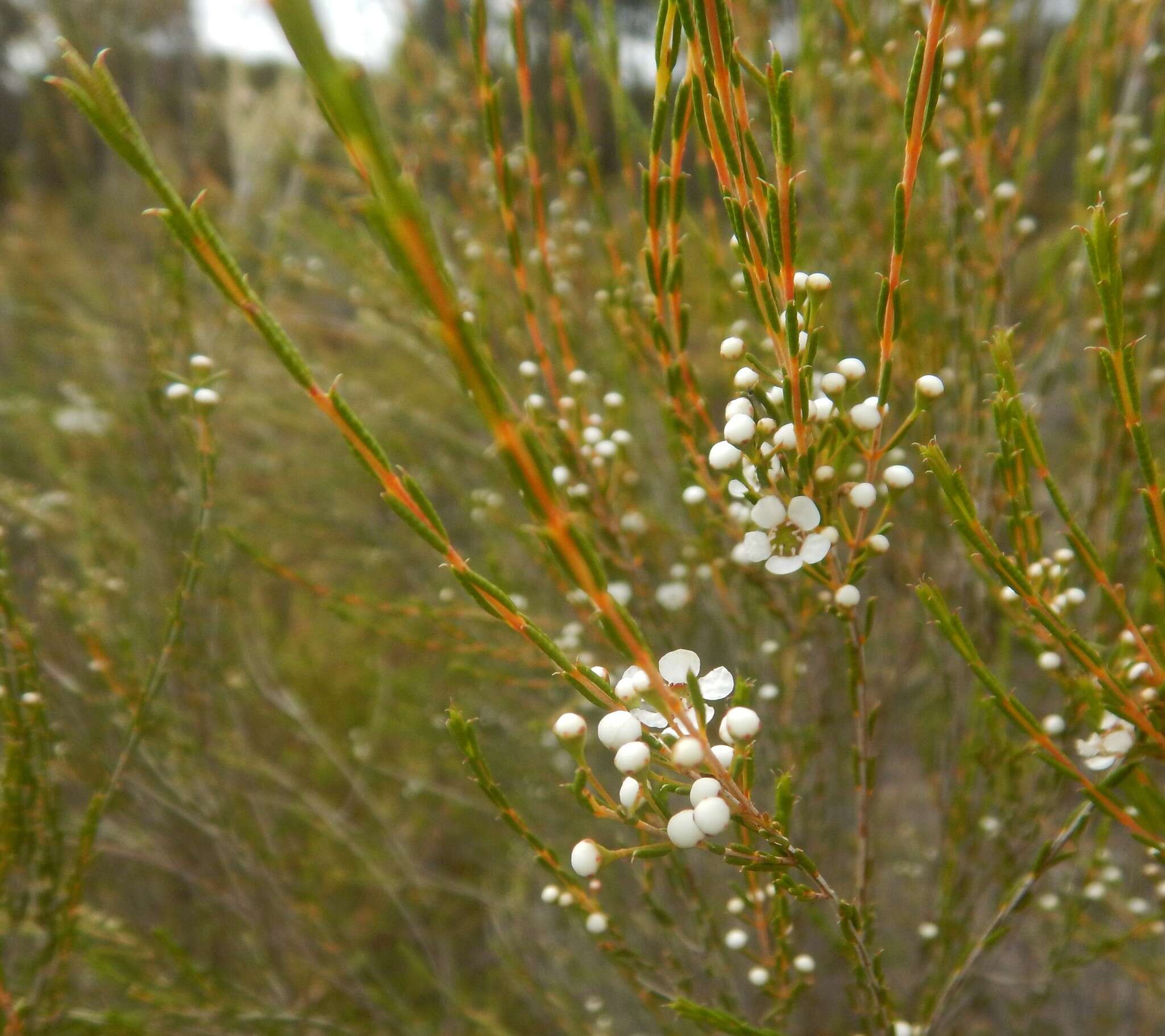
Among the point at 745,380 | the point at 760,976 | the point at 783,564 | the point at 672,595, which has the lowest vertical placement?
the point at 760,976

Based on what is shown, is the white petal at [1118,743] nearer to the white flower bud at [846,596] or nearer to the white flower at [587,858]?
the white flower bud at [846,596]

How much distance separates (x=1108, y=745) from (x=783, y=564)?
336 mm

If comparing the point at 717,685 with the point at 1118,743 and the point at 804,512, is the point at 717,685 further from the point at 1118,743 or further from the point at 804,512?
the point at 1118,743

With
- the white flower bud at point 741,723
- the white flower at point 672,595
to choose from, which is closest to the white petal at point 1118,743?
the white flower bud at point 741,723

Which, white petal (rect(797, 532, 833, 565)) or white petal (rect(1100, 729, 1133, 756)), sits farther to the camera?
white petal (rect(1100, 729, 1133, 756))

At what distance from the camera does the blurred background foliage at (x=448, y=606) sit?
116 centimetres

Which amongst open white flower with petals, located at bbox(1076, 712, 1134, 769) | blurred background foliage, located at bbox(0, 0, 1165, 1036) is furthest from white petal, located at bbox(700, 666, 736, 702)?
blurred background foliage, located at bbox(0, 0, 1165, 1036)

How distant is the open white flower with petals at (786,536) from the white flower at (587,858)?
216mm

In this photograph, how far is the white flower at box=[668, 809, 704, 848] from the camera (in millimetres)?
453

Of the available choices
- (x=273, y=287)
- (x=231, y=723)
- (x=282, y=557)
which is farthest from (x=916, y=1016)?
(x=282, y=557)

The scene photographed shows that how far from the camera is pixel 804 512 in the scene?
0.53 metres

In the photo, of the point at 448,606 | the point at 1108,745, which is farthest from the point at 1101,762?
the point at 448,606

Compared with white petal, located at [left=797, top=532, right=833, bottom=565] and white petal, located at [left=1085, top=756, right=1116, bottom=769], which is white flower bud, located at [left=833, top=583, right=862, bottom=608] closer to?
white petal, located at [left=797, top=532, right=833, bottom=565]

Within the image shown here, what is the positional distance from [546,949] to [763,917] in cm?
114
